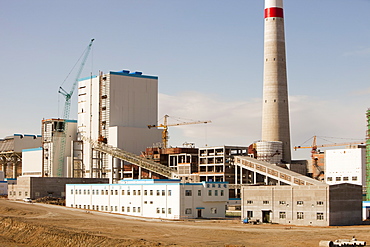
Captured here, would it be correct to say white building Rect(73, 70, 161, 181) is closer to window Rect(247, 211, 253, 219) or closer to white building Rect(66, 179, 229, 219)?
white building Rect(66, 179, 229, 219)

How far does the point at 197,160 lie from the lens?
16275cm

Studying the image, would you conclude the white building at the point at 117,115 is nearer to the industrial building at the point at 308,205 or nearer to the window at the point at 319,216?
the industrial building at the point at 308,205

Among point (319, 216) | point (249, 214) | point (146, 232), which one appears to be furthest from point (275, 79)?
point (146, 232)

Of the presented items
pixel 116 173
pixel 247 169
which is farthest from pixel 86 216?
pixel 116 173

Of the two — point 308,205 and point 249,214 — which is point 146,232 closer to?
point 249,214

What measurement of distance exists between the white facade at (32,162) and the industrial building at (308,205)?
104 meters

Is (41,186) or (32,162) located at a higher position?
(32,162)

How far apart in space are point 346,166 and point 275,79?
27550 mm

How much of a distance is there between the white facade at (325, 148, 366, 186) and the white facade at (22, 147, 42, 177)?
86552mm

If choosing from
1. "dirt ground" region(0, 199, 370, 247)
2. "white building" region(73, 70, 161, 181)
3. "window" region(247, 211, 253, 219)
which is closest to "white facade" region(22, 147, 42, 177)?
"white building" region(73, 70, 161, 181)

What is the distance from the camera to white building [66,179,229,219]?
105188mm

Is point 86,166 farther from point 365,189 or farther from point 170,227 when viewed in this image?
point 170,227

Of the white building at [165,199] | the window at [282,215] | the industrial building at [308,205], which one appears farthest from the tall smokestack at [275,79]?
the window at [282,215]

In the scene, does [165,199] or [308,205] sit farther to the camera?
[165,199]
